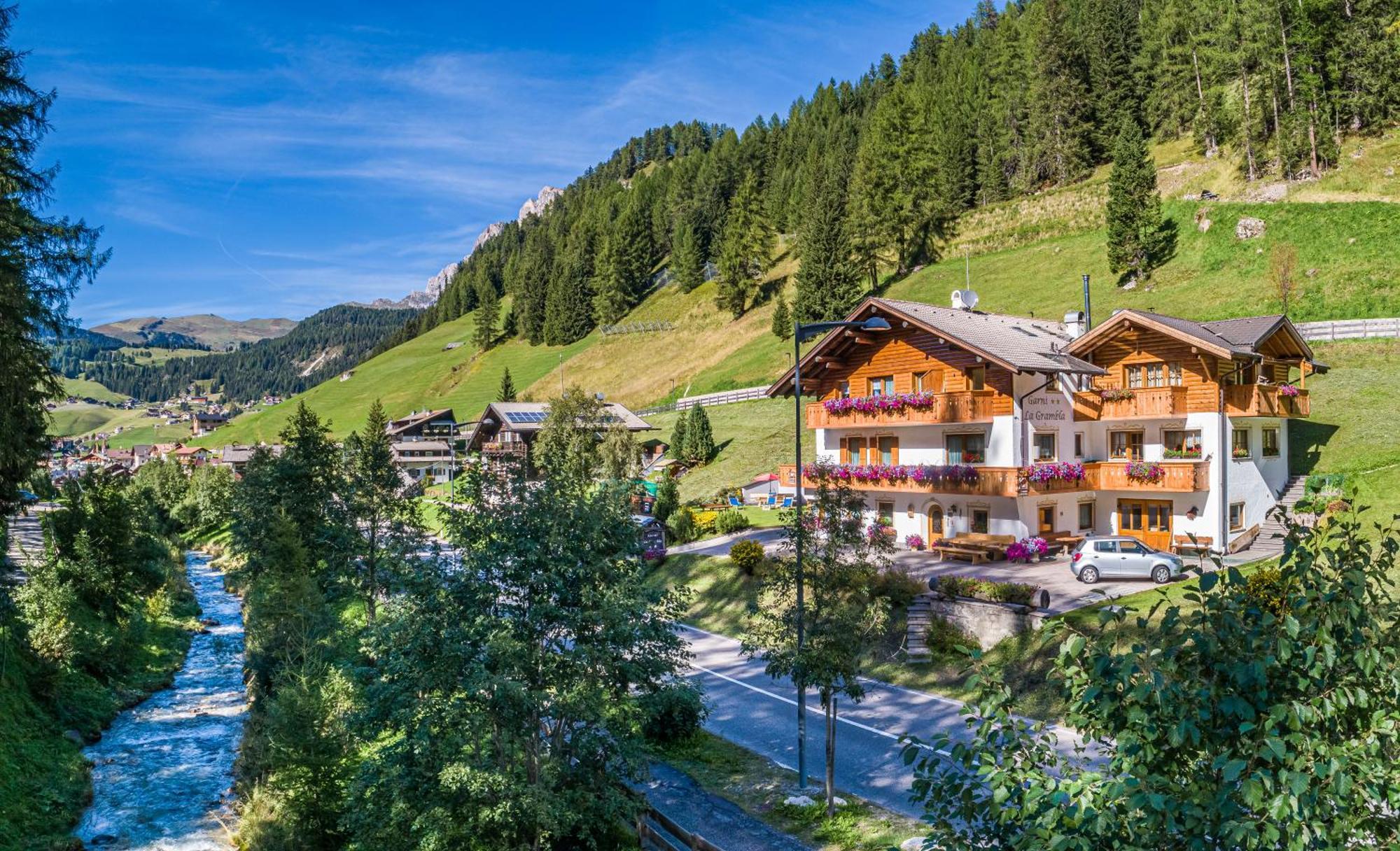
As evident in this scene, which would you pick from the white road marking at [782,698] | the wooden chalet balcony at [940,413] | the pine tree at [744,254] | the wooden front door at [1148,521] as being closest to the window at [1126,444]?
the wooden front door at [1148,521]

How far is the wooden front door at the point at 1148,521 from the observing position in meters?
36.3

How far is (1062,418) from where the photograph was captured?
123 ft

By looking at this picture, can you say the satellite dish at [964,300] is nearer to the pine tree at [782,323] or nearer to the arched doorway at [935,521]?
the arched doorway at [935,521]

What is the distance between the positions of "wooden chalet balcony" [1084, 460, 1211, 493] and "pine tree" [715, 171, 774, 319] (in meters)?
79.5

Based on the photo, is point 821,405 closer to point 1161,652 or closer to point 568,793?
point 568,793

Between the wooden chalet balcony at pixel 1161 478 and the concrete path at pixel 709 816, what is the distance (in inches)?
974

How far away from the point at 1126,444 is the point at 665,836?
30436 millimetres

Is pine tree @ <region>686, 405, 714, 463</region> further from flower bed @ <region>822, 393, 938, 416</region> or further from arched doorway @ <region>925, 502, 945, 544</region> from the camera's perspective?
arched doorway @ <region>925, 502, 945, 544</region>

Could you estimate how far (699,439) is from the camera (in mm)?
69750

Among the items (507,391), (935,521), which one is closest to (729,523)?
(935,521)

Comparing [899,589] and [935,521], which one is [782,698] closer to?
[899,589]

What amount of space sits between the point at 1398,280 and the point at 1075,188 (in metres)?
41.8

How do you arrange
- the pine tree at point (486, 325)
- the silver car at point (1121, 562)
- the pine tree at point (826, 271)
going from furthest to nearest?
the pine tree at point (486, 325)
the pine tree at point (826, 271)
the silver car at point (1121, 562)

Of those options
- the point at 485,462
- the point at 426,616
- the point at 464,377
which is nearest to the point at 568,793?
the point at 426,616
